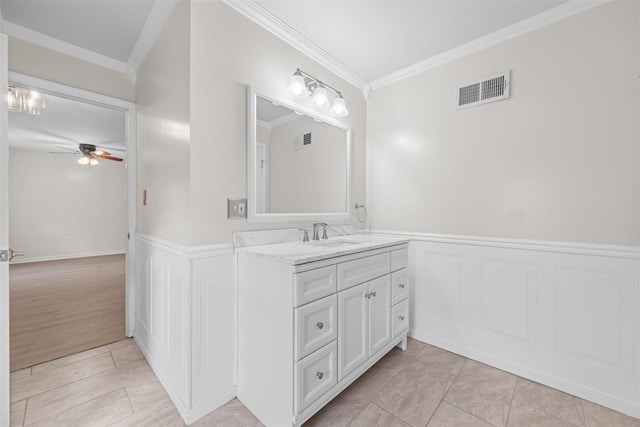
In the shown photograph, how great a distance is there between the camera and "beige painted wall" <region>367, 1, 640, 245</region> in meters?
1.54

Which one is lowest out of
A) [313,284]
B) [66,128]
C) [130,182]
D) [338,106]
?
[313,284]

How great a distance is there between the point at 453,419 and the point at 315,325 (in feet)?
3.11

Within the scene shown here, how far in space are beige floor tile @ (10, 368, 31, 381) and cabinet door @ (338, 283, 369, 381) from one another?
217 cm

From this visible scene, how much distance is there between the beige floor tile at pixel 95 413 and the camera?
55.6 inches

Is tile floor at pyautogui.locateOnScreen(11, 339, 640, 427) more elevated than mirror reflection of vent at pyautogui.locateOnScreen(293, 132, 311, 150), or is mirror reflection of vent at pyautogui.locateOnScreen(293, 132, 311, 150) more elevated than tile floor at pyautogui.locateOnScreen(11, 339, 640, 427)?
mirror reflection of vent at pyautogui.locateOnScreen(293, 132, 311, 150)

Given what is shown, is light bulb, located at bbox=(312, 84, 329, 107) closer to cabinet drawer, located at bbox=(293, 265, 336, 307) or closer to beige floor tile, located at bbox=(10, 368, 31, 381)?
cabinet drawer, located at bbox=(293, 265, 336, 307)

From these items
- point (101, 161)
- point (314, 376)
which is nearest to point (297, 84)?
point (314, 376)

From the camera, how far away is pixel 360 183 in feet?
8.75

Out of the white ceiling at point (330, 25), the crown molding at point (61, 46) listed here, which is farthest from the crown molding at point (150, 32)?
the crown molding at point (61, 46)

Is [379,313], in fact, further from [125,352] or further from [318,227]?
[125,352]

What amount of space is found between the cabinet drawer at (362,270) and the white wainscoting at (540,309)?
712 millimetres

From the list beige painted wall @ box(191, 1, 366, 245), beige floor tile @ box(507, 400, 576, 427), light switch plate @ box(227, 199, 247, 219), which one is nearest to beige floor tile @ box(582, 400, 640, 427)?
beige floor tile @ box(507, 400, 576, 427)

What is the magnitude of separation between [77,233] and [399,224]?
730 cm

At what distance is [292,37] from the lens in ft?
6.34
